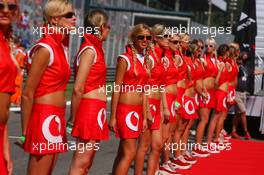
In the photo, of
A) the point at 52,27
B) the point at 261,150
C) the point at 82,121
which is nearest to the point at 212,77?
the point at 261,150

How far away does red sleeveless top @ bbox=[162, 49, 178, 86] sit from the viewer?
1043cm

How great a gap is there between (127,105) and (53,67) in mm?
2386

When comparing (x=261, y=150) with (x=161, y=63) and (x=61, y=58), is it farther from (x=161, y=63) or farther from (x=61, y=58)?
(x=61, y=58)

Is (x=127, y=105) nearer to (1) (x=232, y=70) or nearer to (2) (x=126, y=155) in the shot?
(2) (x=126, y=155)

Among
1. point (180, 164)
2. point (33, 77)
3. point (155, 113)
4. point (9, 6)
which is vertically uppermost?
point (9, 6)

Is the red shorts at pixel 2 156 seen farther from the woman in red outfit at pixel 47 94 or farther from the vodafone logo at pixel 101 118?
the vodafone logo at pixel 101 118

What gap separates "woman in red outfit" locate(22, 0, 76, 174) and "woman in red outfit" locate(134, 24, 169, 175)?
283 cm

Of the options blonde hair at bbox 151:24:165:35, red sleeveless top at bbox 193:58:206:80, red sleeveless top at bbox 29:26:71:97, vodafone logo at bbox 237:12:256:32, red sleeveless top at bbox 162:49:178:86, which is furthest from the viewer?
vodafone logo at bbox 237:12:256:32

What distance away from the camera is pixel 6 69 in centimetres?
493

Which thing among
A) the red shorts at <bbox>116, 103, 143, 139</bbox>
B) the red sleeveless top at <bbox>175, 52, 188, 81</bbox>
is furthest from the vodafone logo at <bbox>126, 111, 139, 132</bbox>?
the red sleeveless top at <bbox>175, 52, 188, 81</bbox>

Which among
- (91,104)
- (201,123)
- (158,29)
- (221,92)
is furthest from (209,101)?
(91,104)

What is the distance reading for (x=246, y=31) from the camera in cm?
1728

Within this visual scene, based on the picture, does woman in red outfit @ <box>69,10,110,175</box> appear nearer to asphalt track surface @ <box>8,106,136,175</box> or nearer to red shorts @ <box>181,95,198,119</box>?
asphalt track surface @ <box>8,106,136,175</box>

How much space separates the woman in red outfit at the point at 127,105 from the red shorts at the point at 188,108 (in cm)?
341
